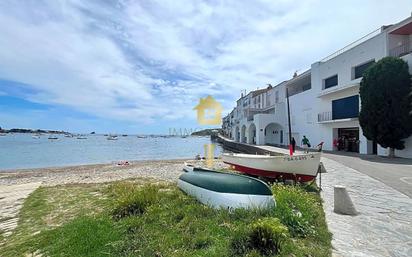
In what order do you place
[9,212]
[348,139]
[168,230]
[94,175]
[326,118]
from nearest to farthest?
[168,230] → [9,212] → [94,175] → [348,139] → [326,118]

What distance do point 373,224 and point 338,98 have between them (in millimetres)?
24049

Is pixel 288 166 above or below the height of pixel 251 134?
below

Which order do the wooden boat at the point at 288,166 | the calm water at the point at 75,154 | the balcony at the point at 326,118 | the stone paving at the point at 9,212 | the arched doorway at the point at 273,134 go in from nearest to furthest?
the stone paving at the point at 9,212 < the wooden boat at the point at 288,166 < the balcony at the point at 326,118 < the calm water at the point at 75,154 < the arched doorway at the point at 273,134

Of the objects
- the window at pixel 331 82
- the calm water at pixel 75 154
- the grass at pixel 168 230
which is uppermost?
the window at pixel 331 82

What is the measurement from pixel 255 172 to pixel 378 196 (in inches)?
168

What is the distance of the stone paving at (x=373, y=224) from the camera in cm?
421

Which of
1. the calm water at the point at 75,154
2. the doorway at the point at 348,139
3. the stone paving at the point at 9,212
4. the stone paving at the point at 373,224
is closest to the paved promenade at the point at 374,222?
the stone paving at the point at 373,224

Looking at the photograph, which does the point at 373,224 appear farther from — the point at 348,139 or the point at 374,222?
the point at 348,139

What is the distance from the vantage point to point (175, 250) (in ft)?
14.0

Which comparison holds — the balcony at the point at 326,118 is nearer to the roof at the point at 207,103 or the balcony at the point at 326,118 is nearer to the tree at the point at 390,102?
the tree at the point at 390,102

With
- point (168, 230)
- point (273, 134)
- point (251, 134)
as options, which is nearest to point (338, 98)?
point (273, 134)

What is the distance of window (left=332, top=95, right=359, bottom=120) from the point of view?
954 inches

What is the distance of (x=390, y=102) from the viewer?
1867cm

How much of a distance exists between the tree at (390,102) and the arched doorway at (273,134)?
23.0 metres
